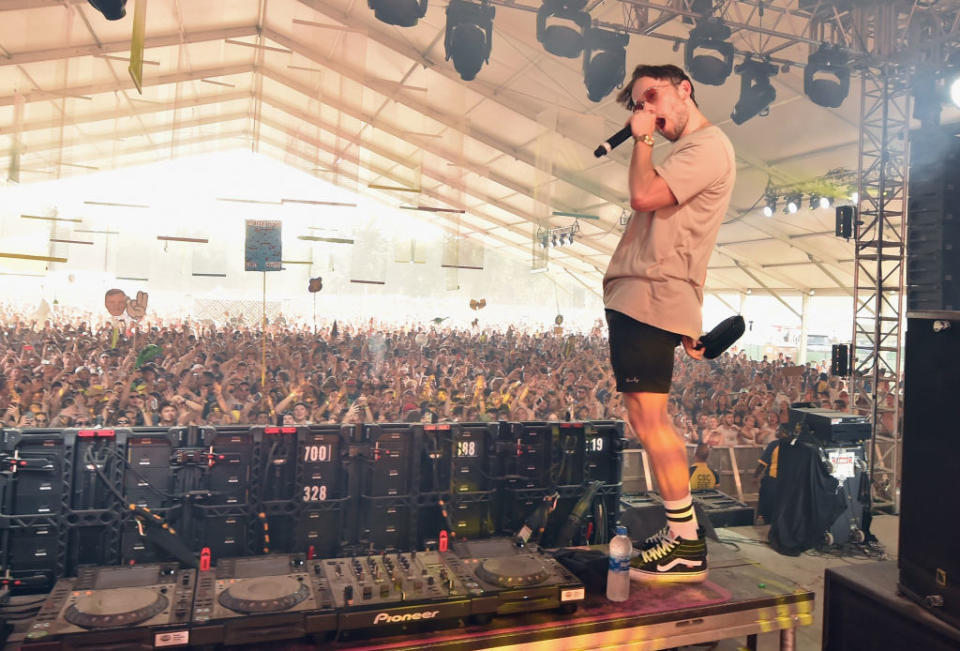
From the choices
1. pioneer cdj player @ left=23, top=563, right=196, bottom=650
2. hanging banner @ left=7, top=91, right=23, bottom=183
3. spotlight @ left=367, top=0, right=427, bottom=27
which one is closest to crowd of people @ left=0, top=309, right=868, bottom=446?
hanging banner @ left=7, top=91, right=23, bottom=183

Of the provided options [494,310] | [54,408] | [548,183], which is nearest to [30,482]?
[54,408]

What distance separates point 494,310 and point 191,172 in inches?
198

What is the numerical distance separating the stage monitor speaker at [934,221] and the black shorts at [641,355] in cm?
157

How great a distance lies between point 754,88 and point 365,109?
228 inches

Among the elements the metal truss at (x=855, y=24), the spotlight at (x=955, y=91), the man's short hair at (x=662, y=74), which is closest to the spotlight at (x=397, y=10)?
the metal truss at (x=855, y=24)

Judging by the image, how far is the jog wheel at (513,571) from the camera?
Answer: 6.41 feet

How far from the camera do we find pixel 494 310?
10.6 metres

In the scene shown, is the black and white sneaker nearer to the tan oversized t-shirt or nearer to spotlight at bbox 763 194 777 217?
the tan oversized t-shirt

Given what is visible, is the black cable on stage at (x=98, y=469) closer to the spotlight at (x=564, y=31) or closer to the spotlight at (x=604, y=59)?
the spotlight at (x=564, y=31)

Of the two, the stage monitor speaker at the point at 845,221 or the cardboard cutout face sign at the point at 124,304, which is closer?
the stage monitor speaker at the point at 845,221

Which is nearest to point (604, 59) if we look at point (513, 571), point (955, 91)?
point (955, 91)

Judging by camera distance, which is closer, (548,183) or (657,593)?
(657,593)

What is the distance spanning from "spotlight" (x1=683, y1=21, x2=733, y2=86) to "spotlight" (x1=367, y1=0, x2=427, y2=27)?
8.25 feet

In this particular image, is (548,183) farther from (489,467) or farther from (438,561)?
(438,561)
